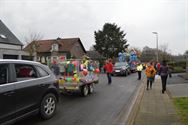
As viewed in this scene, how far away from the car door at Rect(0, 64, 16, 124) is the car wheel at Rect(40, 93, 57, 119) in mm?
1146

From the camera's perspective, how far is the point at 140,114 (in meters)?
6.71

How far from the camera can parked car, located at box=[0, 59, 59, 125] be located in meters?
5.00

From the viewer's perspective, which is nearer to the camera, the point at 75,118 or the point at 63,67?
the point at 75,118

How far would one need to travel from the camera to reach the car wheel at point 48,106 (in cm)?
622

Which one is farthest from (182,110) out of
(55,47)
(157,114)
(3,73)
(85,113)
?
(55,47)

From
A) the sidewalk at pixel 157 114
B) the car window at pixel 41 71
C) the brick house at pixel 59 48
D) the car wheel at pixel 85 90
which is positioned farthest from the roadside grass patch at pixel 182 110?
the brick house at pixel 59 48

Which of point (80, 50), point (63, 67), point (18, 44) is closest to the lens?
point (63, 67)

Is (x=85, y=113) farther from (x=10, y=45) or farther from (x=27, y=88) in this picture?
(x=10, y=45)

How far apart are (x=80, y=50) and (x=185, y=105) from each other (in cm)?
4330

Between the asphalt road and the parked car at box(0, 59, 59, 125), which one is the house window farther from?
the parked car at box(0, 59, 59, 125)

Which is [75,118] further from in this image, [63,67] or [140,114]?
[63,67]

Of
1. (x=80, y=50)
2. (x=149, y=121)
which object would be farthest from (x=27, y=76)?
(x=80, y=50)

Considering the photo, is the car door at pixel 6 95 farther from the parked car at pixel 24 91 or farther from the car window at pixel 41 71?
the car window at pixel 41 71

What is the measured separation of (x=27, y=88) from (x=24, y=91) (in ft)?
0.47
